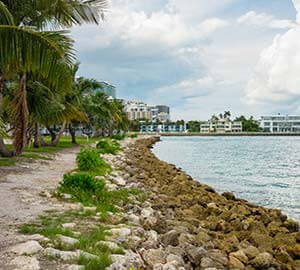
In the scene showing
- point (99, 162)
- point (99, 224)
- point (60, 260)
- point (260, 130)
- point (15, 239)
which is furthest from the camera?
point (260, 130)

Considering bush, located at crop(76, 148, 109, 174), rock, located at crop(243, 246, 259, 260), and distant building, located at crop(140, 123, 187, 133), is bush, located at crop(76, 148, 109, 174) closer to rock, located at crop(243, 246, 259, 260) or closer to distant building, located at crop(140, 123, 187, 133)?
rock, located at crop(243, 246, 259, 260)

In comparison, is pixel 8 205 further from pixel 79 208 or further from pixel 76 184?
pixel 76 184

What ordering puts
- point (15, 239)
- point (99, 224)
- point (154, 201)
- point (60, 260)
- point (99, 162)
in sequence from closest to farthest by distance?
point (60, 260), point (15, 239), point (99, 224), point (154, 201), point (99, 162)

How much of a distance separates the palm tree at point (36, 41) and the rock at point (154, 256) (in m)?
3.96

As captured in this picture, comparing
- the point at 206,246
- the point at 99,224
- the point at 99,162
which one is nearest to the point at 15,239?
the point at 99,224

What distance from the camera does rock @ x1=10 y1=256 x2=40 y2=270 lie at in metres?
4.42

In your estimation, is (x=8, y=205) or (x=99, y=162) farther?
(x=99, y=162)

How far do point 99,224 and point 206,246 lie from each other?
1720 mm

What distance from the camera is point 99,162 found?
15.5 metres

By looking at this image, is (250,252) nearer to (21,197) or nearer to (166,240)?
(166,240)

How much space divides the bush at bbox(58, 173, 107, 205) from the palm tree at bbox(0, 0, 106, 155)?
1.30 m

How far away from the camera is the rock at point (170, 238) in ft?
21.6

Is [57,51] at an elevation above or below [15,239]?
above

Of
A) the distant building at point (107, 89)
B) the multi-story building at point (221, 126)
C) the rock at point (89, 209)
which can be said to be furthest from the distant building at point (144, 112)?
the rock at point (89, 209)
